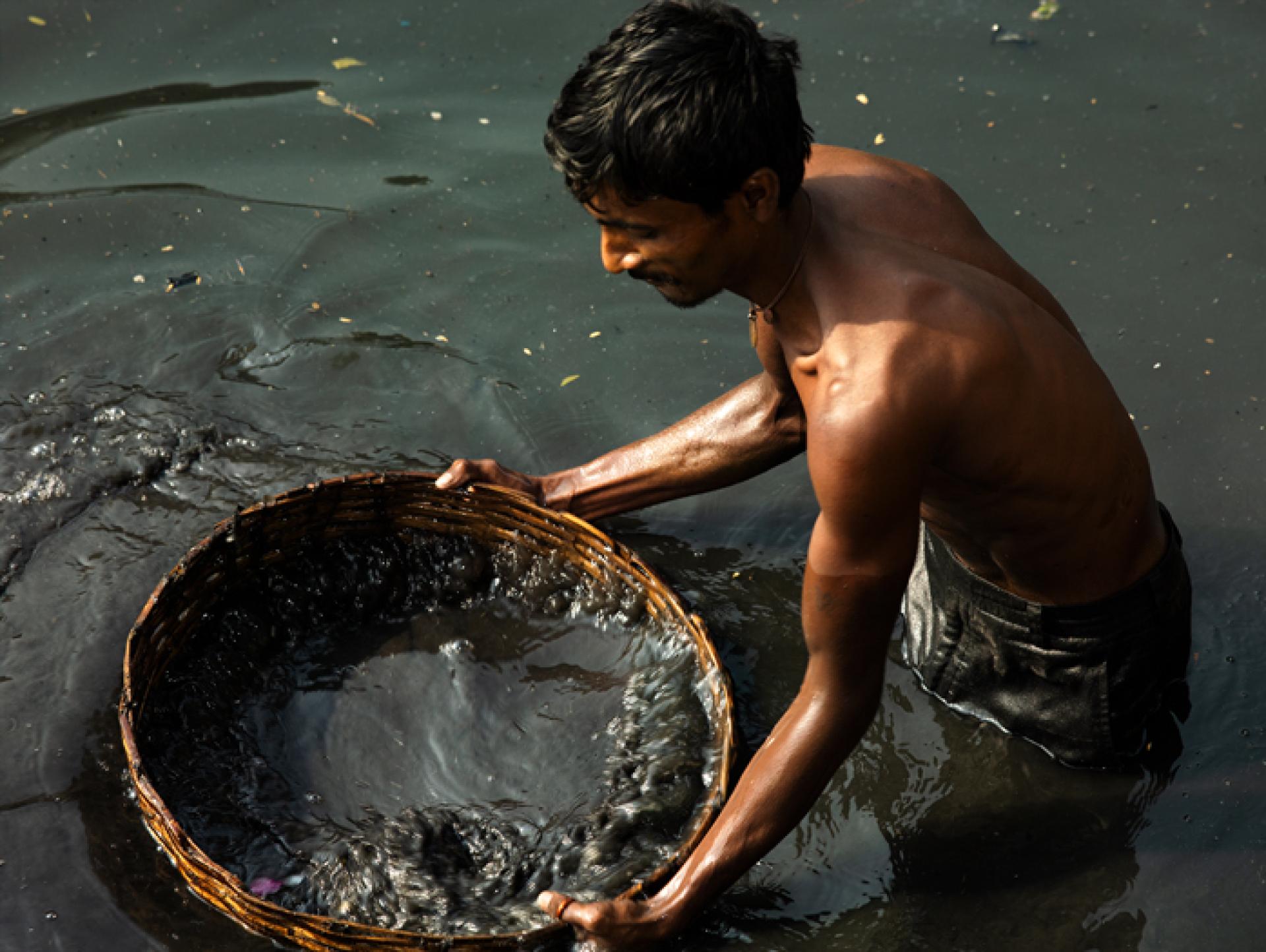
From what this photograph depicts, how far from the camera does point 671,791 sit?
2961mm

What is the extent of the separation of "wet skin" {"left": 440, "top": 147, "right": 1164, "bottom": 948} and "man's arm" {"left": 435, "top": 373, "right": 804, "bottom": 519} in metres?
0.56

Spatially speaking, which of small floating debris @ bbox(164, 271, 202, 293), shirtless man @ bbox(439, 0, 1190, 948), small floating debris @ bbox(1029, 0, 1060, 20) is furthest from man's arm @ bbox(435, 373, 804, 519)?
small floating debris @ bbox(1029, 0, 1060, 20)

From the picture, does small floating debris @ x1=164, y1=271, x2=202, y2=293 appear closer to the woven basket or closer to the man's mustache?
the woven basket

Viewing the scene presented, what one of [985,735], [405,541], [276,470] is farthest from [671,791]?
[276,470]

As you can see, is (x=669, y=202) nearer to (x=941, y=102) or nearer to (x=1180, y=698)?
(x=1180, y=698)

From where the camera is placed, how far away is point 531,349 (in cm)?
428

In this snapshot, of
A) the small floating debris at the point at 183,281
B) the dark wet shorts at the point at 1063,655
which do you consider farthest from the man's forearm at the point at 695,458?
the small floating debris at the point at 183,281

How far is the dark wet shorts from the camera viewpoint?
9.30 feet

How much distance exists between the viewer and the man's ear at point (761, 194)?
2188 millimetres

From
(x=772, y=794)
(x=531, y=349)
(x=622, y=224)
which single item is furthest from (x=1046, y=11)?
(x=772, y=794)

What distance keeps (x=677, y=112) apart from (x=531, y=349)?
2213mm

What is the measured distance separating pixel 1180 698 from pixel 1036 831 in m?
0.57

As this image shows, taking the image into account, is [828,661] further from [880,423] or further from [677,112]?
[677,112]

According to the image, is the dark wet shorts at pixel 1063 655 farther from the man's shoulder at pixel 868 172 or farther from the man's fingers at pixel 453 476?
the man's fingers at pixel 453 476
